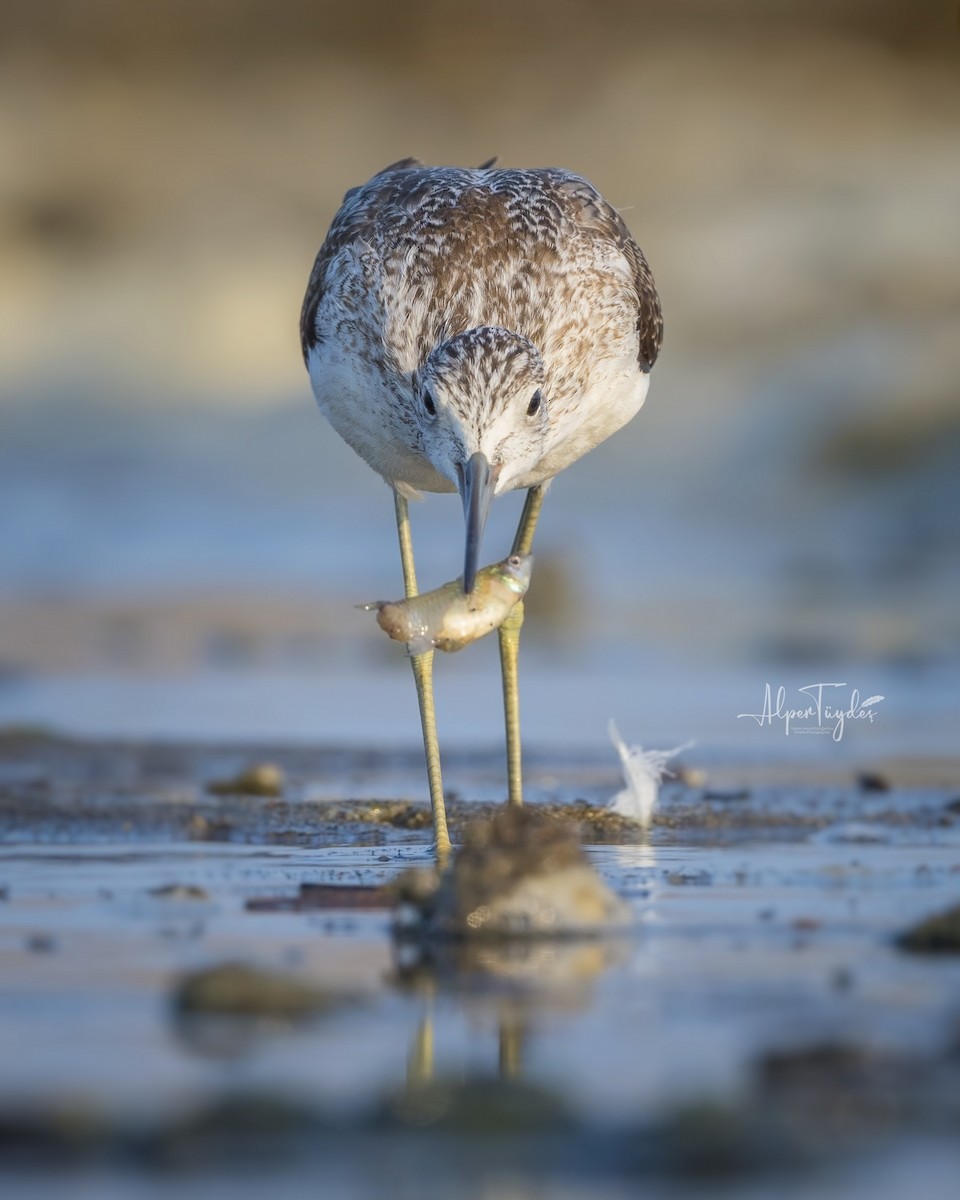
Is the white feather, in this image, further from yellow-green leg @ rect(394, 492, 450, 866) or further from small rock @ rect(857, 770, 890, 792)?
small rock @ rect(857, 770, 890, 792)

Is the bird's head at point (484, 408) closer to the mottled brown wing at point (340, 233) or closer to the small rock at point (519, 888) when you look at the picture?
the mottled brown wing at point (340, 233)

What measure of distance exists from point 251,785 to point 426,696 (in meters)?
1.15

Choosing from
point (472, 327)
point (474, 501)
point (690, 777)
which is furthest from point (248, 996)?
point (690, 777)

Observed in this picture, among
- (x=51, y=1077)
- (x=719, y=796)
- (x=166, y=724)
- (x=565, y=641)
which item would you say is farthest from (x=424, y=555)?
(x=51, y=1077)

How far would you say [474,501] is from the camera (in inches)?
277

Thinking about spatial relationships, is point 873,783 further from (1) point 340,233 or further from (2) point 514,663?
(1) point 340,233

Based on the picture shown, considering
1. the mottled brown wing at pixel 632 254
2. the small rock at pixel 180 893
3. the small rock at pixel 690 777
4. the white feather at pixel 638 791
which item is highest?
the mottled brown wing at pixel 632 254

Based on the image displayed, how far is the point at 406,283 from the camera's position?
27.3 ft

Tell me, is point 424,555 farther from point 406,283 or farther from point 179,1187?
point 179,1187

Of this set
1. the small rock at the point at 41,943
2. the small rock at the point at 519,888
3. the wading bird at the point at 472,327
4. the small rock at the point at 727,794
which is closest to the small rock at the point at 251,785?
the wading bird at the point at 472,327

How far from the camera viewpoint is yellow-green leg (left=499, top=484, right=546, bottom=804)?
8.84 m

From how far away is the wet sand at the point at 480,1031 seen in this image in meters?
3.32

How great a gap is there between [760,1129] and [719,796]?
230 inches

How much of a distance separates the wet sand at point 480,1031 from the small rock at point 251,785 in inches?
70.1
